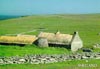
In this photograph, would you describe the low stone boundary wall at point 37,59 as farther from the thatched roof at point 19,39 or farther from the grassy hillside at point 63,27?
the grassy hillside at point 63,27

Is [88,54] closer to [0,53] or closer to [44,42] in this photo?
[0,53]

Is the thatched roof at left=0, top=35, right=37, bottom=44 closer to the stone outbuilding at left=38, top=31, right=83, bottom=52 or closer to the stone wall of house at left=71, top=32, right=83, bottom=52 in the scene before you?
the stone outbuilding at left=38, top=31, right=83, bottom=52

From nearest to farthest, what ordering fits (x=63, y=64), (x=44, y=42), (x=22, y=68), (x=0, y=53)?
(x=22, y=68), (x=63, y=64), (x=0, y=53), (x=44, y=42)

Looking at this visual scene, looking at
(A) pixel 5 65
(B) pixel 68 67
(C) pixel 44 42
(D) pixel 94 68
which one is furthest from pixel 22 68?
Result: (C) pixel 44 42

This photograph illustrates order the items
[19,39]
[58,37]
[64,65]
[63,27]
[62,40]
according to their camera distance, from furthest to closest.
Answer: [63,27]
[58,37]
[19,39]
[62,40]
[64,65]

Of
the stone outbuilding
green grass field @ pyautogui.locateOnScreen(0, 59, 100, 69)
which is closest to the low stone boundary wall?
green grass field @ pyautogui.locateOnScreen(0, 59, 100, 69)

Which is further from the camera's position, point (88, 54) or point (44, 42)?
point (44, 42)

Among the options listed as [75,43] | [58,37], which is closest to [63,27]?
[58,37]

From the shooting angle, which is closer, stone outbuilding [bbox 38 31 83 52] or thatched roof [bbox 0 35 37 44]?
stone outbuilding [bbox 38 31 83 52]

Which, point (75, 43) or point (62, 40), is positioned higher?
point (62, 40)

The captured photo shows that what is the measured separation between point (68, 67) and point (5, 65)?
5943 mm

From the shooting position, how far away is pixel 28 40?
52375mm

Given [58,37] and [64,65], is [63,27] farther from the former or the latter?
[64,65]

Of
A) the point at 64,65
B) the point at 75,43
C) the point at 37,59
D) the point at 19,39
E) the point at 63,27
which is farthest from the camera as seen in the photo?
the point at 63,27
